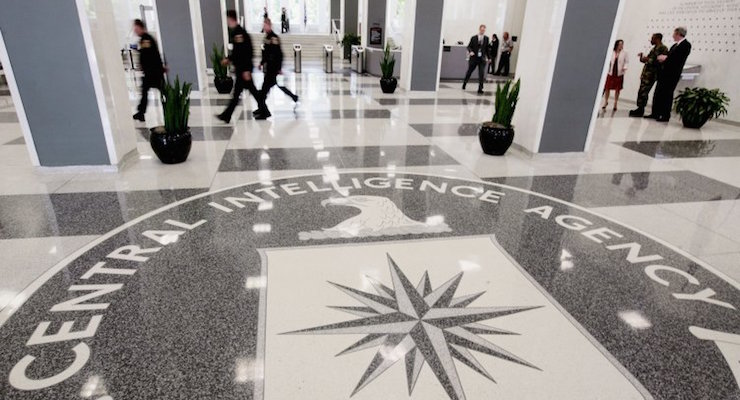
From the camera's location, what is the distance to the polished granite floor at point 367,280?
1.76 m

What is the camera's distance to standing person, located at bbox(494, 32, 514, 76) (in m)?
15.0

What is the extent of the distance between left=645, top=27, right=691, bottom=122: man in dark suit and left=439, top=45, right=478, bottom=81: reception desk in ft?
21.3

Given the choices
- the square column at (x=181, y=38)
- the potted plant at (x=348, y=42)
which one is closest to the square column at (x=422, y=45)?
the square column at (x=181, y=38)

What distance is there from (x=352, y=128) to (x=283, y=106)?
2216 mm

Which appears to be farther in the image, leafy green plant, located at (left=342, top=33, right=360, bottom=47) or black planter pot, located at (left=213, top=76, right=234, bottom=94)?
leafy green plant, located at (left=342, top=33, right=360, bottom=47)

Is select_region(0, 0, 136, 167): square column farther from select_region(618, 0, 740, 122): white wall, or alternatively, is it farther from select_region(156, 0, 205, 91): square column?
select_region(618, 0, 740, 122): white wall

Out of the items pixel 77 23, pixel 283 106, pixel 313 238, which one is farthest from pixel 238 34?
pixel 313 238

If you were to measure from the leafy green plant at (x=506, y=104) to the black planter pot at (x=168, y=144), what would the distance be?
3440 mm

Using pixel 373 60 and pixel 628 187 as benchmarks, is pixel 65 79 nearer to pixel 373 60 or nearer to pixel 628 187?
pixel 628 187

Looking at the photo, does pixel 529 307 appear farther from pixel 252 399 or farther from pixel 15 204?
pixel 15 204

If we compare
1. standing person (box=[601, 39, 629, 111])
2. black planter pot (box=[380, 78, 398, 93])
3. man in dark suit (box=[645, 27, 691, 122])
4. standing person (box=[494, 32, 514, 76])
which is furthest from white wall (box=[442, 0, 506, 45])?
man in dark suit (box=[645, 27, 691, 122])

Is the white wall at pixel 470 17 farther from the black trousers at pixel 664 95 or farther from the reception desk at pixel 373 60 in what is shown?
the black trousers at pixel 664 95

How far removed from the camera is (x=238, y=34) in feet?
19.9

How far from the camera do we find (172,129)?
14.2ft
